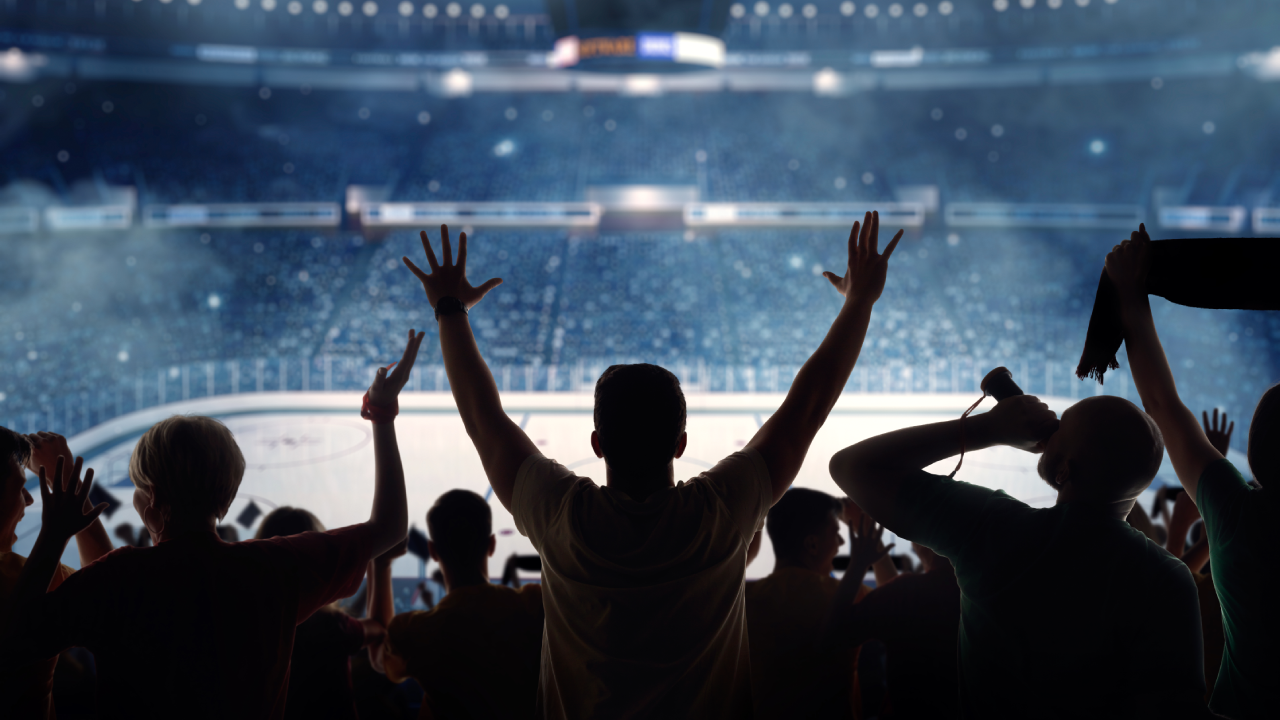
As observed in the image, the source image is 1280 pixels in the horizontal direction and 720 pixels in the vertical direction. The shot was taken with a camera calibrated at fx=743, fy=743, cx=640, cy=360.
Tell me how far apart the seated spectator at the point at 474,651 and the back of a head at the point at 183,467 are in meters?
0.43

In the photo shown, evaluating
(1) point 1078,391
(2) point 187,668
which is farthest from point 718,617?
(1) point 1078,391

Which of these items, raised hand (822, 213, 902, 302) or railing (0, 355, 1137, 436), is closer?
raised hand (822, 213, 902, 302)

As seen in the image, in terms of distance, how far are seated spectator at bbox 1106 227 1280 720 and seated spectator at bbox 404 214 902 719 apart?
635 millimetres

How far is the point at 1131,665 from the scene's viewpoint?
906 mm

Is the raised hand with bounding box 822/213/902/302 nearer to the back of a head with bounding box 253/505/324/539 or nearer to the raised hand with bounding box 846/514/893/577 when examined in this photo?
the raised hand with bounding box 846/514/893/577

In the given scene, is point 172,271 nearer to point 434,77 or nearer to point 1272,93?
point 434,77

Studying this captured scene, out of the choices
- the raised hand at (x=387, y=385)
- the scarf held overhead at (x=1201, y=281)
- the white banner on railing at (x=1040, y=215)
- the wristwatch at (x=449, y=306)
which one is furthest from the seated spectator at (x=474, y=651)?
the white banner on railing at (x=1040, y=215)

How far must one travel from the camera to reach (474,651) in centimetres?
128

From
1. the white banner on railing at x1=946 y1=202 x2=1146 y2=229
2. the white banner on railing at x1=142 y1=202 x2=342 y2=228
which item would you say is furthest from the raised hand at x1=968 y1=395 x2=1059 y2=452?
the white banner on railing at x1=142 y1=202 x2=342 y2=228

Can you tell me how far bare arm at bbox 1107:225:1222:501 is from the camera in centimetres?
117

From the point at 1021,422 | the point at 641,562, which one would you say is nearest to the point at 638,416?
the point at 641,562

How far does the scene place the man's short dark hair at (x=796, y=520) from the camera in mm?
1573

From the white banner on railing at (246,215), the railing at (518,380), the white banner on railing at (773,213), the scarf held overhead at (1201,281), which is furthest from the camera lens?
Result: the white banner on railing at (773,213)

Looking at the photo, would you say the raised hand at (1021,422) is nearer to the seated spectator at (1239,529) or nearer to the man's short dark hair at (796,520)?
Answer: the seated spectator at (1239,529)
